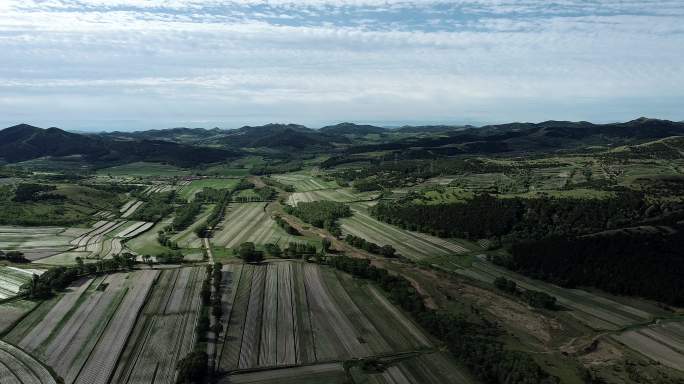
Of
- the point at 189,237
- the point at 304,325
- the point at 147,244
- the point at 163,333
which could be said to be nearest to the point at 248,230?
the point at 189,237

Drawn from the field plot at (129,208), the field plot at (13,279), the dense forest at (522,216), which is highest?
the dense forest at (522,216)

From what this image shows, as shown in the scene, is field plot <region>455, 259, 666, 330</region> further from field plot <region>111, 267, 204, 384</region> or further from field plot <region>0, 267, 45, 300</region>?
field plot <region>0, 267, 45, 300</region>

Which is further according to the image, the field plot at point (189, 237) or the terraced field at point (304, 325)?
the field plot at point (189, 237)

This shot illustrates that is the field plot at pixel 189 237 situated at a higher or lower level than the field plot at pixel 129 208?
lower

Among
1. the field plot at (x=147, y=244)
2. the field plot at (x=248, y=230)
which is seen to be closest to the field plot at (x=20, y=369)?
the field plot at (x=147, y=244)

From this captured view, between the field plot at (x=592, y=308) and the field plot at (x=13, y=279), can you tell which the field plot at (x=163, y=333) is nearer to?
the field plot at (x=13, y=279)

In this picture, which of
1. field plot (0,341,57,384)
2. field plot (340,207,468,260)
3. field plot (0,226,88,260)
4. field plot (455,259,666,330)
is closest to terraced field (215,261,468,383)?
field plot (0,341,57,384)
